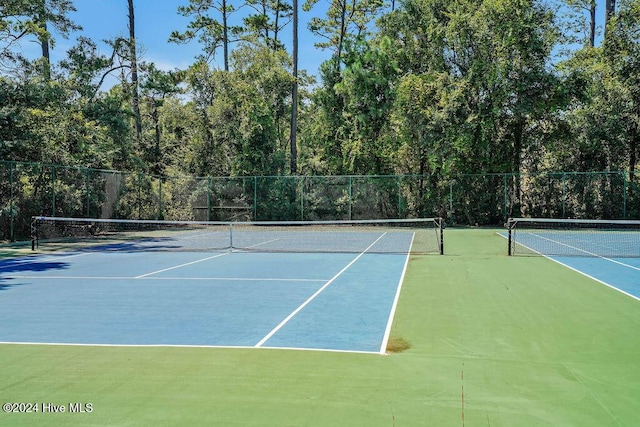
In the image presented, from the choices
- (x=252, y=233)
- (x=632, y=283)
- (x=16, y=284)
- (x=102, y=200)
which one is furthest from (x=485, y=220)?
(x=16, y=284)

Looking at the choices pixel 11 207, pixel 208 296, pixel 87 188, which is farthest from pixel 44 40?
pixel 208 296

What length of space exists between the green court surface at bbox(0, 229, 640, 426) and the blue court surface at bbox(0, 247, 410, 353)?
1.56ft

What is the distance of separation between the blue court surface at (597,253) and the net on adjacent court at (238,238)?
3343 millimetres

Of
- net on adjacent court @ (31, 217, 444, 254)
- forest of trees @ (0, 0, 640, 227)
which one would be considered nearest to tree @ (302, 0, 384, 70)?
forest of trees @ (0, 0, 640, 227)

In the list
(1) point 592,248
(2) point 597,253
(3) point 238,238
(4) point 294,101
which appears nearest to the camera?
(2) point 597,253

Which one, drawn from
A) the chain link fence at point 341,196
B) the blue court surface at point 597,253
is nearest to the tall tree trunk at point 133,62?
the chain link fence at point 341,196

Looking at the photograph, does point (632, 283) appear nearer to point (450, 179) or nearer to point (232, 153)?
point (450, 179)

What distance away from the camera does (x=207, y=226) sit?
29.0 metres

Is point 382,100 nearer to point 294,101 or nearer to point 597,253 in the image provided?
point 294,101

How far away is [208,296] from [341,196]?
20.0 m

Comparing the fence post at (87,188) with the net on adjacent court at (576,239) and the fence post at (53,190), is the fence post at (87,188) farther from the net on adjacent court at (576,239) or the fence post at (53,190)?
the net on adjacent court at (576,239)

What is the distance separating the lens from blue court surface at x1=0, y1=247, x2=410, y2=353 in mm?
6305

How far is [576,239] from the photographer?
19531 millimetres

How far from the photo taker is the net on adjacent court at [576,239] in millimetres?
14941
